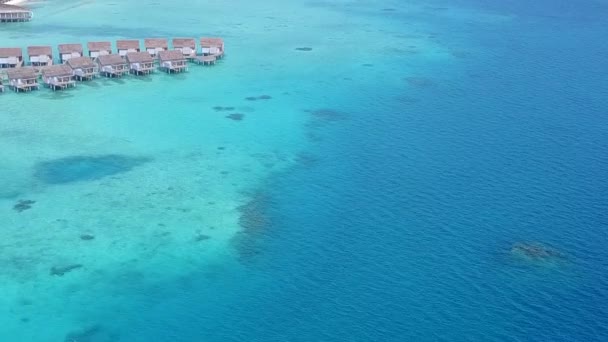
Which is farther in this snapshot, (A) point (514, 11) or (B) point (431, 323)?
(A) point (514, 11)

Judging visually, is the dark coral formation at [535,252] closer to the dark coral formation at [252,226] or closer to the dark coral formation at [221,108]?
the dark coral formation at [252,226]

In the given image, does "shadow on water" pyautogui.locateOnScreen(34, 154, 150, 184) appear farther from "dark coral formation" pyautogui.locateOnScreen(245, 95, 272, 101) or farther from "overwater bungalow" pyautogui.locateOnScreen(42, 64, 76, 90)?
"dark coral formation" pyautogui.locateOnScreen(245, 95, 272, 101)

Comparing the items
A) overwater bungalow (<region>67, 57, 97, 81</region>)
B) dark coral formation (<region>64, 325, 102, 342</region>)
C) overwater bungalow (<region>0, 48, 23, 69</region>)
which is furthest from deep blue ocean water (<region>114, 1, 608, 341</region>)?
overwater bungalow (<region>0, 48, 23, 69</region>)

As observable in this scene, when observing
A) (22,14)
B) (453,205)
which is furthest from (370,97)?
(22,14)

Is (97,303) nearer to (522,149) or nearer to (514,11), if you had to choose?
(522,149)

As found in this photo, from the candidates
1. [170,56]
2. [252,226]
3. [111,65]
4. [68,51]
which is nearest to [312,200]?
[252,226]

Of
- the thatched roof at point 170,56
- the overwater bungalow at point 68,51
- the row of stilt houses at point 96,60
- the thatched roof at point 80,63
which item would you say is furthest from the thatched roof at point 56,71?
the thatched roof at point 170,56
